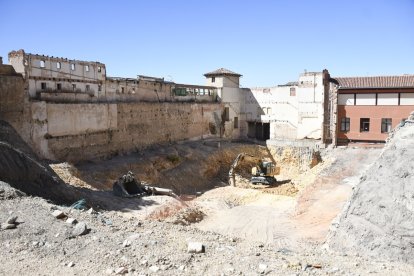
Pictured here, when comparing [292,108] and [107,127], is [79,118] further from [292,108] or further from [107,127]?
[292,108]

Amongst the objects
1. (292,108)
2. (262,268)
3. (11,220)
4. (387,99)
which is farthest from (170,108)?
(262,268)

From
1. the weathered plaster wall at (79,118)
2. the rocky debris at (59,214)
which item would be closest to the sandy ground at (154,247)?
the rocky debris at (59,214)

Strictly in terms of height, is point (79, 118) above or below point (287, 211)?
above

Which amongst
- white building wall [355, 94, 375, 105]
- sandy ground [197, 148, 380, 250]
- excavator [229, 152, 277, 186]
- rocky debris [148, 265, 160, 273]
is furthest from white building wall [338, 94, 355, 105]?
rocky debris [148, 265, 160, 273]

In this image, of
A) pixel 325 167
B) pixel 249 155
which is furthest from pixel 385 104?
pixel 249 155

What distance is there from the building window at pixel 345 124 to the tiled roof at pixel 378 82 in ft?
9.00

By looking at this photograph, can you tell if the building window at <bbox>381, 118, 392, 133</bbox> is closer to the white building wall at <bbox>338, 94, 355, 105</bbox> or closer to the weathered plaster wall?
the white building wall at <bbox>338, 94, 355, 105</bbox>

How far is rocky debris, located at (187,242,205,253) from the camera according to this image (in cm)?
862

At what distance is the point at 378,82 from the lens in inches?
1226

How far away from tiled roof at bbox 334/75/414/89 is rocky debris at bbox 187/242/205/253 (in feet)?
87.4

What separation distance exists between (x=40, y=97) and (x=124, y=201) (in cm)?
985

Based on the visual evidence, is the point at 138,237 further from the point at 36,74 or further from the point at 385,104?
the point at 385,104

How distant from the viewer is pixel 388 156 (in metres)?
13.8

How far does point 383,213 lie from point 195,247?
635cm
